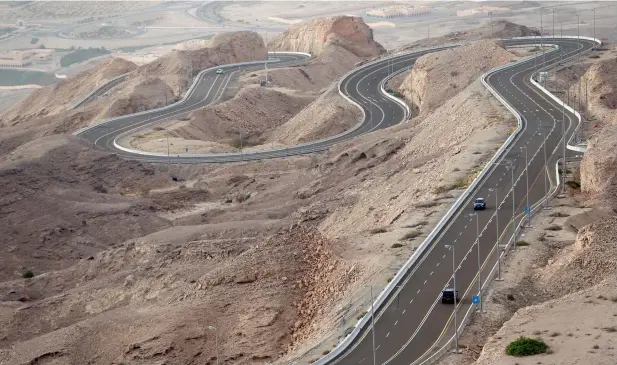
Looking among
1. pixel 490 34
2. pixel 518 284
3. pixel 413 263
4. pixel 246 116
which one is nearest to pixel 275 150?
pixel 246 116

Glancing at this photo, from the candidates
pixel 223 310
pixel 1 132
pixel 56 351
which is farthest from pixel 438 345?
pixel 1 132

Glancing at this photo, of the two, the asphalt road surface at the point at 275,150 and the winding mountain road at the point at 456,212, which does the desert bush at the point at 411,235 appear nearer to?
the winding mountain road at the point at 456,212

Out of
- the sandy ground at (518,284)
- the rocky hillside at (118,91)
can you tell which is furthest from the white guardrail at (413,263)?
the rocky hillside at (118,91)

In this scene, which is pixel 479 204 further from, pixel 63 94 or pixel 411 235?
pixel 63 94

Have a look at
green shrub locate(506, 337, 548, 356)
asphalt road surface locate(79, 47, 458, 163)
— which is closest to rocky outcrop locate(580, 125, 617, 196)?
green shrub locate(506, 337, 548, 356)

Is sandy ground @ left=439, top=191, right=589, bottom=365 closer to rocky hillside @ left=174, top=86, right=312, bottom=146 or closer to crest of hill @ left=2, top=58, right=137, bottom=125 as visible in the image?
rocky hillside @ left=174, top=86, right=312, bottom=146
